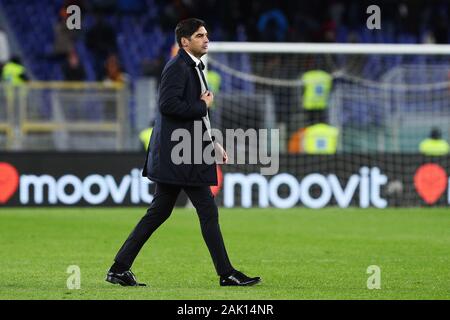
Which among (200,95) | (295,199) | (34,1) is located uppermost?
(34,1)

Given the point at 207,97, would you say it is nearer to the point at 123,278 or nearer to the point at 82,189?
the point at 123,278

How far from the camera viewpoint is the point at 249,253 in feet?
42.8

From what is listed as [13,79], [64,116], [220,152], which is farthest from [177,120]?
[13,79]

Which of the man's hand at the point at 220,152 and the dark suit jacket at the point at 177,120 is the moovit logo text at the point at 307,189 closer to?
the man's hand at the point at 220,152

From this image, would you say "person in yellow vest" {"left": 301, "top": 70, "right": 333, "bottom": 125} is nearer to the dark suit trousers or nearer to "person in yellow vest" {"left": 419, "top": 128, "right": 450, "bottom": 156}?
"person in yellow vest" {"left": 419, "top": 128, "right": 450, "bottom": 156}

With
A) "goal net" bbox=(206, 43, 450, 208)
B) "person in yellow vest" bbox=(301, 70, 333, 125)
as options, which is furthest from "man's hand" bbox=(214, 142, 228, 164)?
"person in yellow vest" bbox=(301, 70, 333, 125)

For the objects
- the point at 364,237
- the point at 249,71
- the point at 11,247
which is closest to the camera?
the point at 11,247

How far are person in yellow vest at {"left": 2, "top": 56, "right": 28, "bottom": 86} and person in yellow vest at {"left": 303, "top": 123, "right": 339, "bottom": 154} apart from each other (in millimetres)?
5490

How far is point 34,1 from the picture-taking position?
2700 centimetres

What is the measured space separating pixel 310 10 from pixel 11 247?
48.0ft

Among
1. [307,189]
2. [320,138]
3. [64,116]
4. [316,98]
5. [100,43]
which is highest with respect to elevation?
[100,43]

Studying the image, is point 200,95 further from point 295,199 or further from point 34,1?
point 34,1

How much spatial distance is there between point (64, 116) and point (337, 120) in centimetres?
518
